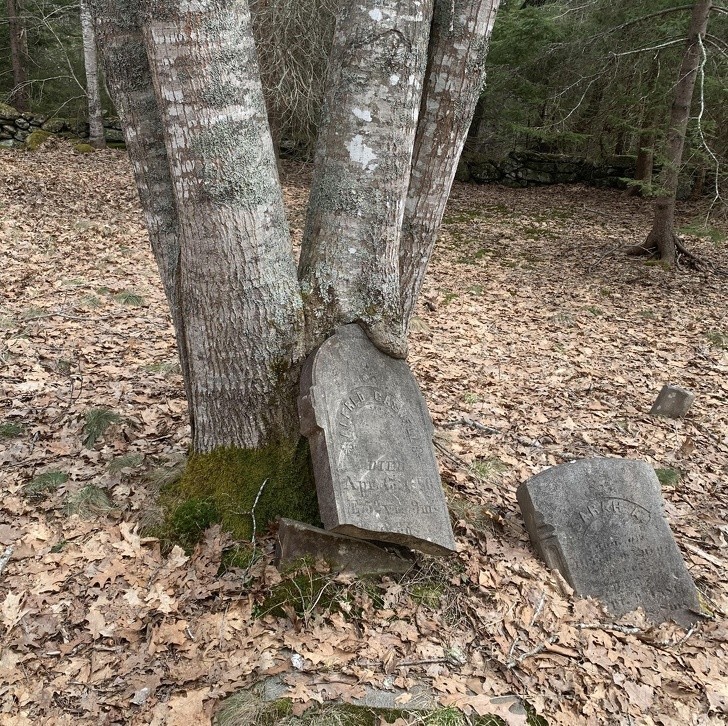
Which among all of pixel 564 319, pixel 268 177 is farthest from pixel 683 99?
pixel 268 177

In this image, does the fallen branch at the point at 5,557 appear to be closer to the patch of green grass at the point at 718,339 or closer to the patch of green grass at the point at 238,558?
the patch of green grass at the point at 238,558

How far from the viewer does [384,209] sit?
3.34 metres

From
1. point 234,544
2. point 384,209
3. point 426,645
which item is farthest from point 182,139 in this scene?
point 426,645

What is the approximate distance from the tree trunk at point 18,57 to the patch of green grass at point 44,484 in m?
15.3

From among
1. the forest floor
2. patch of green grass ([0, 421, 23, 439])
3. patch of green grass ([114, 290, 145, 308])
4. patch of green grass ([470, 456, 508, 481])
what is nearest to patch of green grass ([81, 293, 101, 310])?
the forest floor

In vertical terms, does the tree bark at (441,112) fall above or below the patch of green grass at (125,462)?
above

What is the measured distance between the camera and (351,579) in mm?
3318

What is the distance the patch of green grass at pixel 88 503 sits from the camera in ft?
12.6

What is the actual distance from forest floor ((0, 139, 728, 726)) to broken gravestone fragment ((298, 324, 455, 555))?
43 cm

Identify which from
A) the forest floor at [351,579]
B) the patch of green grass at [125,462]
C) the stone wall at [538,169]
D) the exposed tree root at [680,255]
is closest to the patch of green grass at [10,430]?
the forest floor at [351,579]

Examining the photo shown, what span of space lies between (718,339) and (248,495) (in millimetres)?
7039

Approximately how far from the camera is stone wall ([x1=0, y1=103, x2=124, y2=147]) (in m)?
15.6

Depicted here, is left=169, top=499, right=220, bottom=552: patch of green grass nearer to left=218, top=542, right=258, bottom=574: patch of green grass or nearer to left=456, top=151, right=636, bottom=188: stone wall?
left=218, top=542, right=258, bottom=574: patch of green grass

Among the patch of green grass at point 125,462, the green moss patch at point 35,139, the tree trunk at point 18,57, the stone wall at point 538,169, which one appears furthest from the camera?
the stone wall at point 538,169
